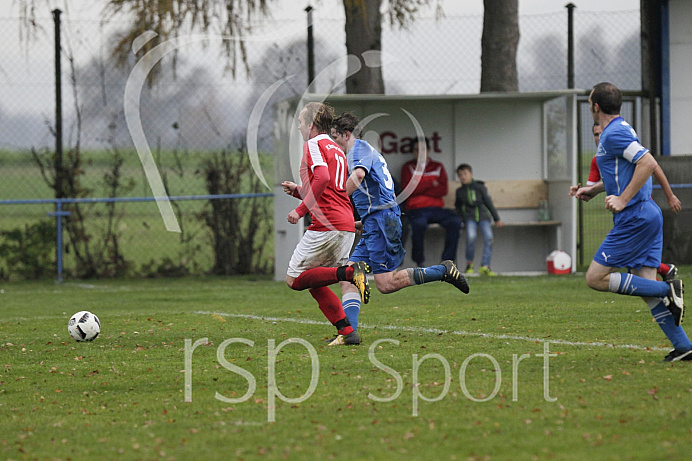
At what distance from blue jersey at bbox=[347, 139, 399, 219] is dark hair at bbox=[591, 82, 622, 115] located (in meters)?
1.98

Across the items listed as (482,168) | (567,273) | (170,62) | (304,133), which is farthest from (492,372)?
(170,62)

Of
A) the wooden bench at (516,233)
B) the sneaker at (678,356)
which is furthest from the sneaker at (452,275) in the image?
the wooden bench at (516,233)

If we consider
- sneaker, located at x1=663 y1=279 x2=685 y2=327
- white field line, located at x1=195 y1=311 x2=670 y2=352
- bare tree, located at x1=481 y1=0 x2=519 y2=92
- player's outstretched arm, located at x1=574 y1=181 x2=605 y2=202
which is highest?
bare tree, located at x1=481 y1=0 x2=519 y2=92

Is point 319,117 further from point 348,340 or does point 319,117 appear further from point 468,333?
point 468,333

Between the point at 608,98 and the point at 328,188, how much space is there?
236 centimetres

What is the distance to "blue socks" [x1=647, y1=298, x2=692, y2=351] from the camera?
19.5 ft

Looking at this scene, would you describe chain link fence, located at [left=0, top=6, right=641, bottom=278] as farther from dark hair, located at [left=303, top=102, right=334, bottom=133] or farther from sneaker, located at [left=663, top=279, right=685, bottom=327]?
sneaker, located at [left=663, top=279, right=685, bottom=327]

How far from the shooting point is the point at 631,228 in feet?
19.4

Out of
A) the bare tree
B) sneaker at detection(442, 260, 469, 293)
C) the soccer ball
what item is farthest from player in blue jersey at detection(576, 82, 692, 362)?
the bare tree

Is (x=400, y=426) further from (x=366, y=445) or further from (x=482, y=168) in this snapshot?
(x=482, y=168)

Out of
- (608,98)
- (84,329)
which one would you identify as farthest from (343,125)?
(84,329)

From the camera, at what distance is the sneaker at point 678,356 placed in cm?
592

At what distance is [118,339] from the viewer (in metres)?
7.98

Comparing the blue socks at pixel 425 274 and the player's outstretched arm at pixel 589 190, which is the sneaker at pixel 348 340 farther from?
the player's outstretched arm at pixel 589 190
